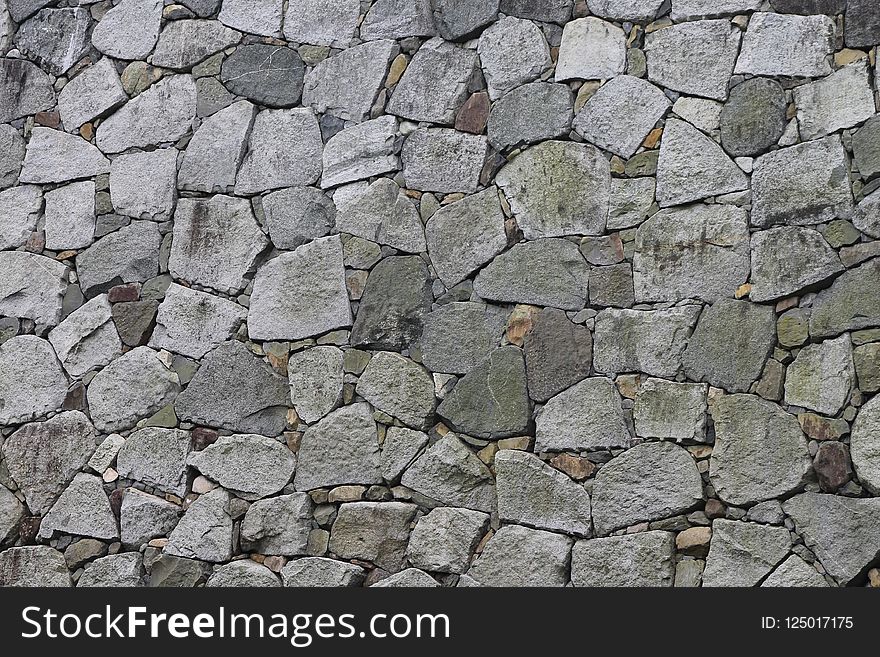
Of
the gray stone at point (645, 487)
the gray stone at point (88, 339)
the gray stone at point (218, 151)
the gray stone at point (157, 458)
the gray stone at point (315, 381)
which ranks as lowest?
the gray stone at point (645, 487)

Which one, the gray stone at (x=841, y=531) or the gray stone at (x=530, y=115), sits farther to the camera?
the gray stone at (x=530, y=115)

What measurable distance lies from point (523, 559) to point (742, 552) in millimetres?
647

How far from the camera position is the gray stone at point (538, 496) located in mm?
3219

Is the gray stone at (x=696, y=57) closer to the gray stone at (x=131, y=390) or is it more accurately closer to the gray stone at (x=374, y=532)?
the gray stone at (x=374, y=532)

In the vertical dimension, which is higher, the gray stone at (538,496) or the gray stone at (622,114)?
the gray stone at (622,114)

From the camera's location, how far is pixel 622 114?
3371mm

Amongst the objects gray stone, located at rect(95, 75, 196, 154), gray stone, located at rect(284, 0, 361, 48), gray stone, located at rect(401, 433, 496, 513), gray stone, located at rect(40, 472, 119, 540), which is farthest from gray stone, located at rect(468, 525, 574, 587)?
gray stone, located at rect(95, 75, 196, 154)

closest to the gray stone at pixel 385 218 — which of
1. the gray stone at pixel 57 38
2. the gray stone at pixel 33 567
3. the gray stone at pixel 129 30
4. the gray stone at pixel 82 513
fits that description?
the gray stone at pixel 129 30

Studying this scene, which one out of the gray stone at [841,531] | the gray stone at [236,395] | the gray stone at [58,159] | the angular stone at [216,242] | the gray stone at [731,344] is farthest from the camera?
the gray stone at [58,159]

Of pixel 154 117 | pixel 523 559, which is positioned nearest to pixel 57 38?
pixel 154 117

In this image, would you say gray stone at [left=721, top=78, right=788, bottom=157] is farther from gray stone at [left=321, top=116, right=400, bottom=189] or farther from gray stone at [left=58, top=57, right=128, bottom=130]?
gray stone at [left=58, top=57, right=128, bottom=130]

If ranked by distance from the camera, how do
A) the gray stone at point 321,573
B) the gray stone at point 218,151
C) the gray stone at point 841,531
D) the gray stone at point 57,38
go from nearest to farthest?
the gray stone at point 841,531, the gray stone at point 321,573, the gray stone at point 218,151, the gray stone at point 57,38

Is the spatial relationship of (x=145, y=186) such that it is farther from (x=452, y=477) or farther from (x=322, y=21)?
(x=452, y=477)

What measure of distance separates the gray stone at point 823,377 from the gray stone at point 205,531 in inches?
73.2
